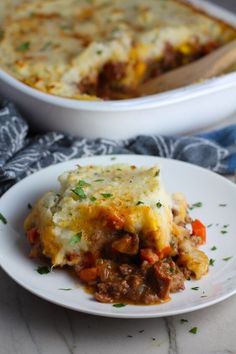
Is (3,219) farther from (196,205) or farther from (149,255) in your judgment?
(196,205)

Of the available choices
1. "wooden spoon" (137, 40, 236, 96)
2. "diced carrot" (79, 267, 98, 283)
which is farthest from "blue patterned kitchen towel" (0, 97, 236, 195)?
"diced carrot" (79, 267, 98, 283)

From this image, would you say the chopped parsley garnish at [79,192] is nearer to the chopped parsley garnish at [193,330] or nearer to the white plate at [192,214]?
the white plate at [192,214]

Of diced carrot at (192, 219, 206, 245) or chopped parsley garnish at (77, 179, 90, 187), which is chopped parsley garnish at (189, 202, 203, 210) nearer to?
diced carrot at (192, 219, 206, 245)

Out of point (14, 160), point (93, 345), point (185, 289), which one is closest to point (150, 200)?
point (185, 289)

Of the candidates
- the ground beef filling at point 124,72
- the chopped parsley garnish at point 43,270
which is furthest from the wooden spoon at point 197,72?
the chopped parsley garnish at point 43,270

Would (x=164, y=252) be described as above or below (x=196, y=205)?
above

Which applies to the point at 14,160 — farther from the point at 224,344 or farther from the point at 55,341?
the point at 224,344

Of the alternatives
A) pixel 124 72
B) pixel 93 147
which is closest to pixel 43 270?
pixel 93 147
